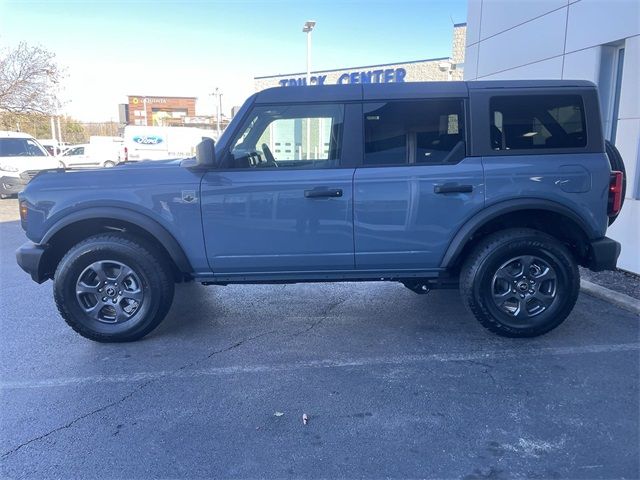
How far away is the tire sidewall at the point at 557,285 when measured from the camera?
3.87 m

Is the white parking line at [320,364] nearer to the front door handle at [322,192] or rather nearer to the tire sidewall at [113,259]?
the tire sidewall at [113,259]

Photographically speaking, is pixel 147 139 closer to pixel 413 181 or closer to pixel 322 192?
pixel 322 192

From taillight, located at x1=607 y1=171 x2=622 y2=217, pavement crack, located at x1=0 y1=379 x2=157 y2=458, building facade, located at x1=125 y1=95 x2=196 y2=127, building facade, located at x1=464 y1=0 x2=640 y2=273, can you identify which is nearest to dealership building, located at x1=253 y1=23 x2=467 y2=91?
building facade, located at x1=464 y1=0 x2=640 y2=273

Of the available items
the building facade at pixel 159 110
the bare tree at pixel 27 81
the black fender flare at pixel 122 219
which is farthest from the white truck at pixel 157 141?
the building facade at pixel 159 110

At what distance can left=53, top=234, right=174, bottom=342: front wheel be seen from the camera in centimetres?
386

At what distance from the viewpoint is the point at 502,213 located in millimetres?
3814

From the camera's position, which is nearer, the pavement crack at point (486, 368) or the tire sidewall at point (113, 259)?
the pavement crack at point (486, 368)

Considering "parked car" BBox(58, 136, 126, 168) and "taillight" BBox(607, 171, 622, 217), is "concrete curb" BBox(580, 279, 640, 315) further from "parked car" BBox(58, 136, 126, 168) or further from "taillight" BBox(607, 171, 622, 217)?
"parked car" BBox(58, 136, 126, 168)

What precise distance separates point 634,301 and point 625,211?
157 cm

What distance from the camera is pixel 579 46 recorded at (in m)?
6.52

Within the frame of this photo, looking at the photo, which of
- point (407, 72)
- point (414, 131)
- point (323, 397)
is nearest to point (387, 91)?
point (414, 131)

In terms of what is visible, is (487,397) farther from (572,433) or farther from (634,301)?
(634,301)

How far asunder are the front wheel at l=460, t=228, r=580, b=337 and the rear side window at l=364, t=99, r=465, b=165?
853 mm

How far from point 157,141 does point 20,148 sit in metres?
13.6
